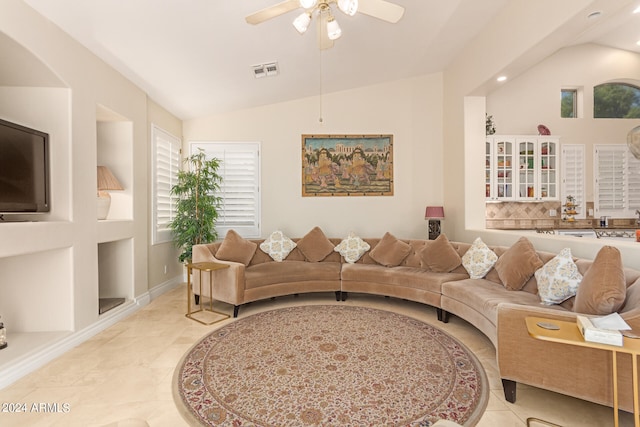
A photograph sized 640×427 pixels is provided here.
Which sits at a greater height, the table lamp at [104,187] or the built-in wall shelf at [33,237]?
the table lamp at [104,187]

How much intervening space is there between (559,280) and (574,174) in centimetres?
380

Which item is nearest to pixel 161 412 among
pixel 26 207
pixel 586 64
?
pixel 26 207

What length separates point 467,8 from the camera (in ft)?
11.0

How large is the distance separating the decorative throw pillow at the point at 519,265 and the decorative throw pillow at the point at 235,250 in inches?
125

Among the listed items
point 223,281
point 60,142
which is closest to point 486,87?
point 223,281

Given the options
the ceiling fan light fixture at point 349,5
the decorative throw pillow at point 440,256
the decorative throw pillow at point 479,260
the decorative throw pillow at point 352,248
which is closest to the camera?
the ceiling fan light fixture at point 349,5

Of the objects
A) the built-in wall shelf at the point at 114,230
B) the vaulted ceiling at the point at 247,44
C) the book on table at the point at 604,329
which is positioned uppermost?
the vaulted ceiling at the point at 247,44

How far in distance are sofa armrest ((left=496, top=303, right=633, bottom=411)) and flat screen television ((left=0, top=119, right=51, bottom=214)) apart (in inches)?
149

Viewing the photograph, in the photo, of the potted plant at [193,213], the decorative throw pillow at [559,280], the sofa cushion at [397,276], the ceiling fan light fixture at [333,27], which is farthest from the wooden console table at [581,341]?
the potted plant at [193,213]

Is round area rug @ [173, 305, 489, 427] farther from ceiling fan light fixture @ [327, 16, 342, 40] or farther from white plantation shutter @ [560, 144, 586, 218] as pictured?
white plantation shutter @ [560, 144, 586, 218]

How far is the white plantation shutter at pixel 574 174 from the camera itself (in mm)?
5180

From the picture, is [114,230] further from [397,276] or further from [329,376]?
[397,276]

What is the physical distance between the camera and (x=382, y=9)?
2260 millimetres

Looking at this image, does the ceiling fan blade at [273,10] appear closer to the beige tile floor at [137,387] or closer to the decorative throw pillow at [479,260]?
the beige tile floor at [137,387]
